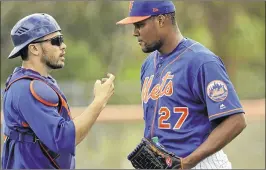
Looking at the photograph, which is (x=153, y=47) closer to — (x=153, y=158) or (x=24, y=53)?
(x=153, y=158)

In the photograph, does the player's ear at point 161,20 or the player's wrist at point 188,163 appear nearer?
the player's wrist at point 188,163

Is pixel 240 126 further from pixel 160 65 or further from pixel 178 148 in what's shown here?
pixel 160 65

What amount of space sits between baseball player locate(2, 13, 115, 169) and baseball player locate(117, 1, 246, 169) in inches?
11.9

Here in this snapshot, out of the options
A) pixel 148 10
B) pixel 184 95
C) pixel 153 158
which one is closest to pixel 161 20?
pixel 148 10

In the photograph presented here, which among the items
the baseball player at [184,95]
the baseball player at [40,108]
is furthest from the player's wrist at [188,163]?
the baseball player at [40,108]

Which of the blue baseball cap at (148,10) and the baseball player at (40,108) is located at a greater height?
the blue baseball cap at (148,10)

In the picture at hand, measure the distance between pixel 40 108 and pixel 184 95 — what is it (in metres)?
0.77

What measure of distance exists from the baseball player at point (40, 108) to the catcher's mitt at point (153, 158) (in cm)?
33

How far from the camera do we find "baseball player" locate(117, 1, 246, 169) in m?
3.37

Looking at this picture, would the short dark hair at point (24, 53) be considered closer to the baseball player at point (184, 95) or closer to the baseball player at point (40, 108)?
the baseball player at point (40, 108)

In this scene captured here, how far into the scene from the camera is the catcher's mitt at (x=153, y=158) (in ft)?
11.4

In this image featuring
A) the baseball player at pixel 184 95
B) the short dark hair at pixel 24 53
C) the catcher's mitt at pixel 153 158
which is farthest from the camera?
the short dark hair at pixel 24 53

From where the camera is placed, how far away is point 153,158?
11.6ft

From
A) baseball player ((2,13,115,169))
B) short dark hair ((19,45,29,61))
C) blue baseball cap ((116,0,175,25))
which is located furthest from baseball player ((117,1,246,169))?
short dark hair ((19,45,29,61))
